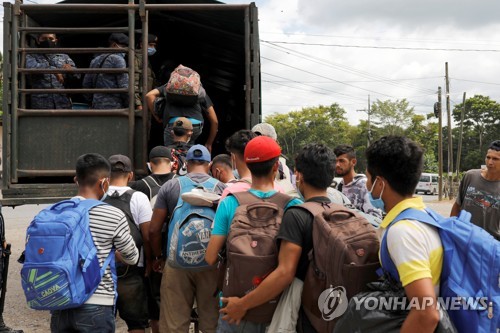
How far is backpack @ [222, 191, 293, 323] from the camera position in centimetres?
235

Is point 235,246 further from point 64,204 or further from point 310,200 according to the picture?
point 64,204

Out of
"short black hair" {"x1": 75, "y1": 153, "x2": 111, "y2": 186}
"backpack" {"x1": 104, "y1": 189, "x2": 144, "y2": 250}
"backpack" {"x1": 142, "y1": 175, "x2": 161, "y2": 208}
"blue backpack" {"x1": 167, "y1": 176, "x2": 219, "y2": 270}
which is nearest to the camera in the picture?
"short black hair" {"x1": 75, "y1": 153, "x2": 111, "y2": 186}

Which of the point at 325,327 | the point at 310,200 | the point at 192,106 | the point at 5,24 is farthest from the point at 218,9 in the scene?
the point at 325,327

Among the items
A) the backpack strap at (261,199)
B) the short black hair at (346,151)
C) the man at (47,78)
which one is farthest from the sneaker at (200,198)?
the man at (47,78)

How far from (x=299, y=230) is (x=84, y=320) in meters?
1.40

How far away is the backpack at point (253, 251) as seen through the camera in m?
2.35

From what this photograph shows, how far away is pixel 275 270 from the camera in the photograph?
7.50 feet

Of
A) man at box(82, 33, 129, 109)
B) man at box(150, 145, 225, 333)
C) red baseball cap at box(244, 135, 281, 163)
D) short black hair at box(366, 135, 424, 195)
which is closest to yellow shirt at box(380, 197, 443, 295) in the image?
short black hair at box(366, 135, 424, 195)

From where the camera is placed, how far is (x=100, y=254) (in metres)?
2.90

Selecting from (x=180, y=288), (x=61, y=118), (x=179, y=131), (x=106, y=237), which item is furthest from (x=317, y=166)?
(x=61, y=118)

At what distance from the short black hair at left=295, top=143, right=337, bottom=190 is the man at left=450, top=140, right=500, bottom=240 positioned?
7.61ft

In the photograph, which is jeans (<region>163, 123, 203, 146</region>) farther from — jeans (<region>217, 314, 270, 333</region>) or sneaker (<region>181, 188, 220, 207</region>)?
jeans (<region>217, 314, 270, 333</region>)

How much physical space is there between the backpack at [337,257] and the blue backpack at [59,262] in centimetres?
125

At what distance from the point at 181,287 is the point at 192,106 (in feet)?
7.86
